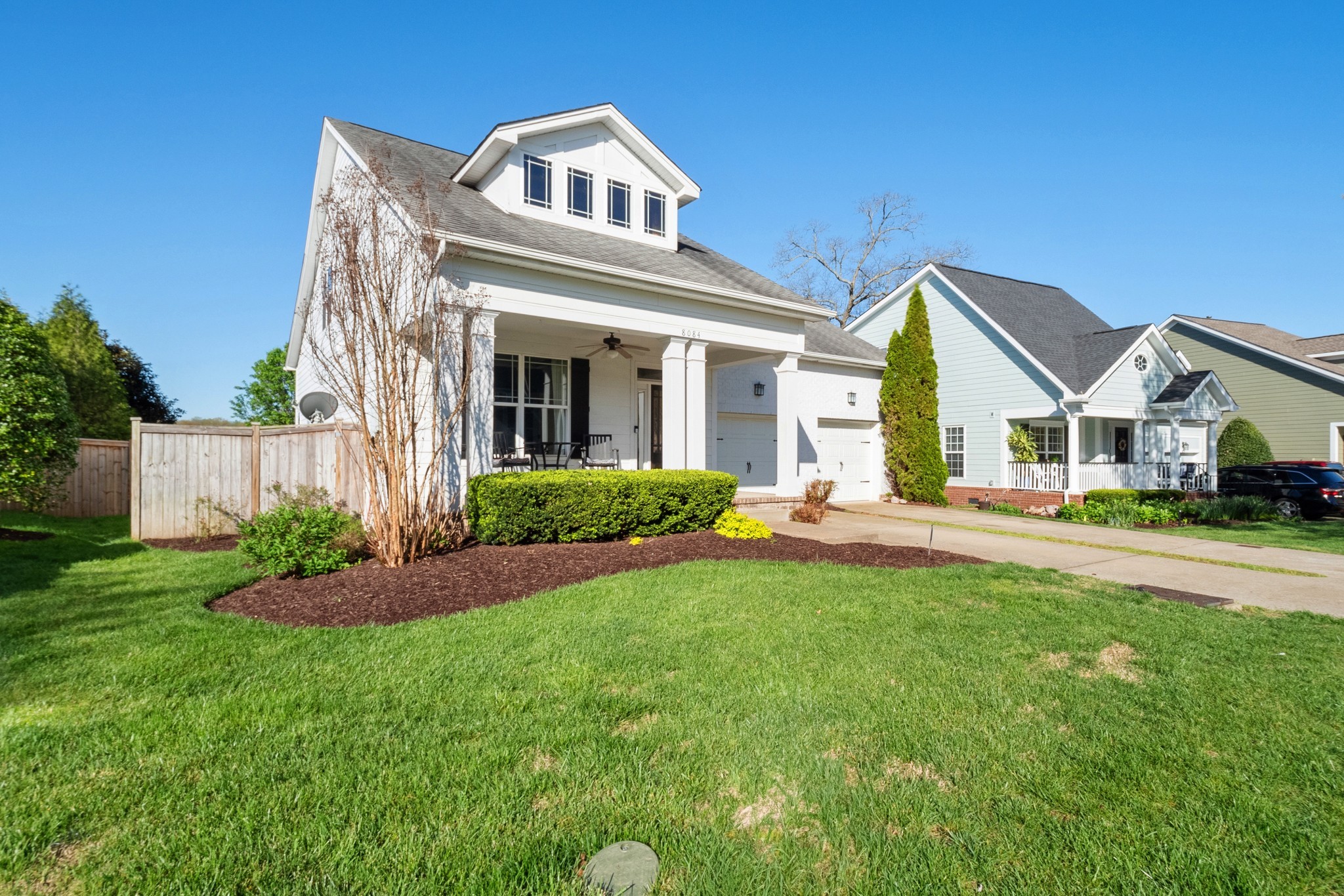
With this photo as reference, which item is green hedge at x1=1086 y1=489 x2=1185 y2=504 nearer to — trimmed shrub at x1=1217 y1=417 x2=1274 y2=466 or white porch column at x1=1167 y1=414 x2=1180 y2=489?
white porch column at x1=1167 y1=414 x2=1180 y2=489

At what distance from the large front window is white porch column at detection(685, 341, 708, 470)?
2.81m

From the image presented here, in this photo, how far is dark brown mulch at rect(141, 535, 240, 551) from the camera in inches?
349

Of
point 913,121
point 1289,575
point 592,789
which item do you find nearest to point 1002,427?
point 913,121

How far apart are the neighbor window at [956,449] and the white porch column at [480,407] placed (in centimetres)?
1463

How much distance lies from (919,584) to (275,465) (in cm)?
967

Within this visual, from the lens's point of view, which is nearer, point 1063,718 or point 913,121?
point 1063,718

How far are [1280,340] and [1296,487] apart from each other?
12.6 meters

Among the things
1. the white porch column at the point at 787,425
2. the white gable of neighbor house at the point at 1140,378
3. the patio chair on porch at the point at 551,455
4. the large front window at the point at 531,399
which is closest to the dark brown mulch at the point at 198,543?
the large front window at the point at 531,399

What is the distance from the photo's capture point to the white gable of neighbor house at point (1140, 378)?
1781cm

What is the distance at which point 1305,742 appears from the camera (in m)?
3.18

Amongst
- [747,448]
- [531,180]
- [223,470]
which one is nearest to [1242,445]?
[747,448]

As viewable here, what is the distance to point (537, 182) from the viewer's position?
12.1 meters

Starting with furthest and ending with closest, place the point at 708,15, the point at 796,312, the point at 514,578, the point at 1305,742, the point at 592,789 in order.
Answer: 1. the point at 796,312
2. the point at 708,15
3. the point at 514,578
4. the point at 1305,742
5. the point at 592,789

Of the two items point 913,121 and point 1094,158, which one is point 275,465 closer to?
point 913,121
